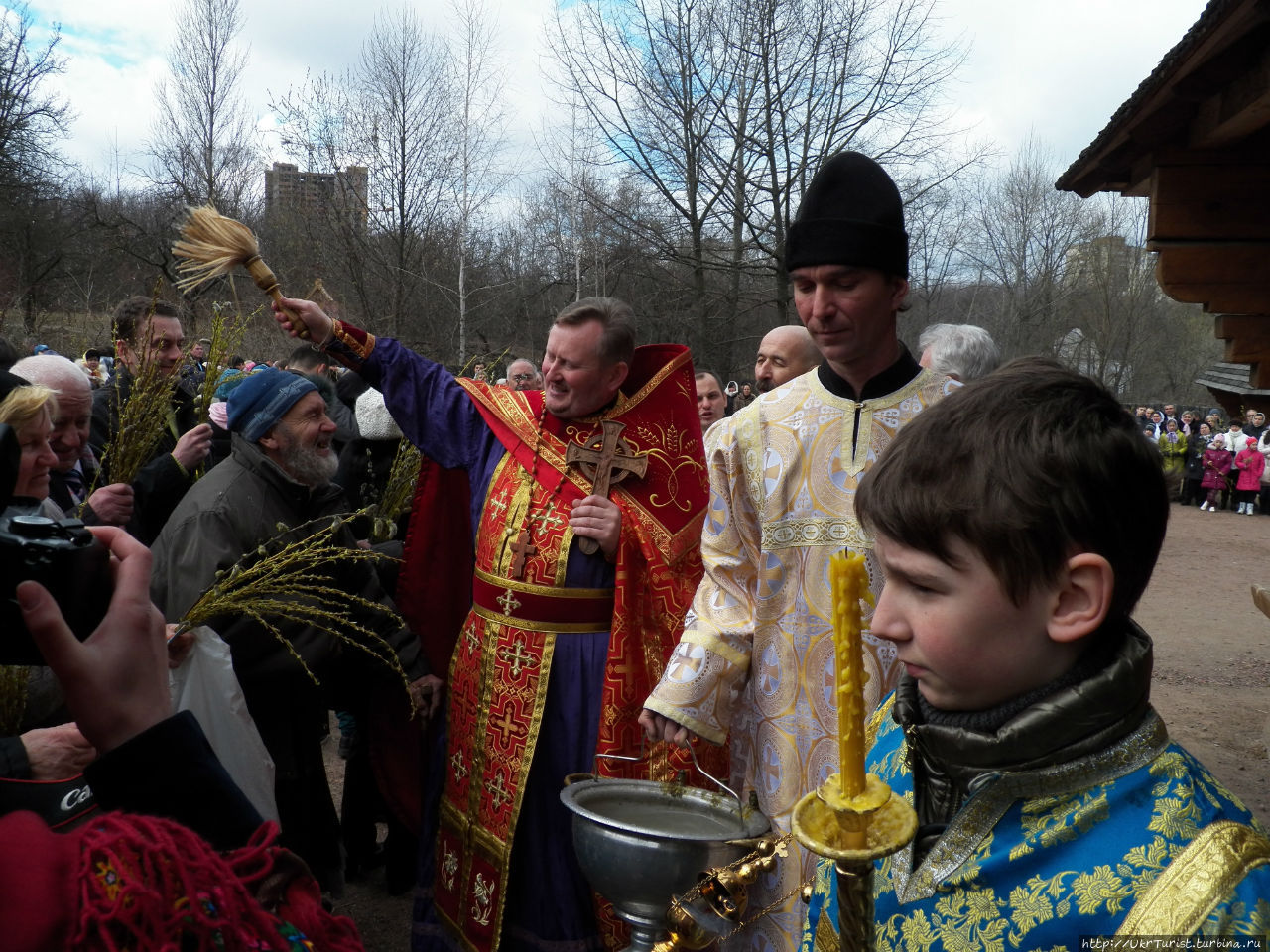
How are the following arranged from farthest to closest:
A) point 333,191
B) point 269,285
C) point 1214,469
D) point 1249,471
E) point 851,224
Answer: point 1214,469, point 1249,471, point 333,191, point 269,285, point 851,224

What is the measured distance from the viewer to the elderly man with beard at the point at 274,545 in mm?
3051

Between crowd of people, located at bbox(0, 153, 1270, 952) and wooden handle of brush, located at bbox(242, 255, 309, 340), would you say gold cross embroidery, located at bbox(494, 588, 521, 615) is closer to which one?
crowd of people, located at bbox(0, 153, 1270, 952)

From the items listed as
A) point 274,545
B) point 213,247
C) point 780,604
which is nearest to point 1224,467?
point 780,604

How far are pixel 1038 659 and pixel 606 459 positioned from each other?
2.38 m

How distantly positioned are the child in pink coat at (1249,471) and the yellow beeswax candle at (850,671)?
72.7 ft

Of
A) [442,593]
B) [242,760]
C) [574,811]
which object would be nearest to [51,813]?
[574,811]

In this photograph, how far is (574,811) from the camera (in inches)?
80.4

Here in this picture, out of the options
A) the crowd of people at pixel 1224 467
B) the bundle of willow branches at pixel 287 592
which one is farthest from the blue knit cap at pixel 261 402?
the crowd of people at pixel 1224 467

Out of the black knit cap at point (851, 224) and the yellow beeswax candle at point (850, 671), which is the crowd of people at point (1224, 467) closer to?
the black knit cap at point (851, 224)

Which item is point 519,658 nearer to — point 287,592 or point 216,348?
point 287,592

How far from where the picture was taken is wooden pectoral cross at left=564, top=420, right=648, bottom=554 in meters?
3.45

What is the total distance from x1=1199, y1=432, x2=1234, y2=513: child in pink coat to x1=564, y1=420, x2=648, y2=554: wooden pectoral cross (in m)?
20.9

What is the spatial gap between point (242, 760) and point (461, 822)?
94cm

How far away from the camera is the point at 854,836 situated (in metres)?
0.88
